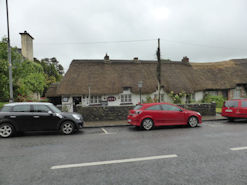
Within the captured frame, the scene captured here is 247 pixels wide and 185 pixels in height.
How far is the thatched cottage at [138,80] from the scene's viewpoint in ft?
58.7

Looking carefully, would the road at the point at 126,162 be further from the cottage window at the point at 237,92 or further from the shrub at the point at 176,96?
the cottage window at the point at 237,92

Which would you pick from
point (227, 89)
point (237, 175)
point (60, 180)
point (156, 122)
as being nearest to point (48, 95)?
point (156, 122)

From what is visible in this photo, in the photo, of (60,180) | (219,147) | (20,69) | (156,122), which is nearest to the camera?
(60,180)

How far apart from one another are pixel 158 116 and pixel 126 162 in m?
4.98

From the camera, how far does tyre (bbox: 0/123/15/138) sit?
7.49 m

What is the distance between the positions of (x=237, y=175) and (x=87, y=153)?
4121 millimetres

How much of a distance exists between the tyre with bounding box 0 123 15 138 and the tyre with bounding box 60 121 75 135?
2255mm

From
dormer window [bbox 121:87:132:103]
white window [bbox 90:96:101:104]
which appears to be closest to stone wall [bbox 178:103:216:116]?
dormer window [bbox 121:87:132:103]

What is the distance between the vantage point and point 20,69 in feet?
51.9

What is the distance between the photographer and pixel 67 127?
26.7ft

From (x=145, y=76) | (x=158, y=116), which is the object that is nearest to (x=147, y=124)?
(x=158, y=116)

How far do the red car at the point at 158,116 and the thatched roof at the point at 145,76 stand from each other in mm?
9067

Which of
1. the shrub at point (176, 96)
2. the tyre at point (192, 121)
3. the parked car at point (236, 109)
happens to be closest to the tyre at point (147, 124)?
the tyre at point (192, 121)

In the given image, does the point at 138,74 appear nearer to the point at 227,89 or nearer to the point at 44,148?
the point at 227,89
